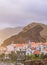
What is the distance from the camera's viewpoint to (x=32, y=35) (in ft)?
263

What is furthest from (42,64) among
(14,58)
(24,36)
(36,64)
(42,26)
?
(42,26)

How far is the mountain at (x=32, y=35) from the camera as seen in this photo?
75850 mm

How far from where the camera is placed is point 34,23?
302 feet

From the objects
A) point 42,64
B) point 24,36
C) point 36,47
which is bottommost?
point 42,64

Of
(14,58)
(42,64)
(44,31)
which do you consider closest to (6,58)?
(14,58)

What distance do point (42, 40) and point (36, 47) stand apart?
18842 millimetres

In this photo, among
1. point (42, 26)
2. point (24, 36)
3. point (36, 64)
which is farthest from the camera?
point (42, 26)

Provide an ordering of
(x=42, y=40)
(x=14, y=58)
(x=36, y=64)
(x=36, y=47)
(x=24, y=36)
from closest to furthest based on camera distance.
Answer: (x=36, y=64) → (x=14, y=58) → (x=36, y=47) → (x=42, y=40) → (x=24, y=36)

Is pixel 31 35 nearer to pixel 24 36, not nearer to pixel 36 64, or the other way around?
pixel 24 36

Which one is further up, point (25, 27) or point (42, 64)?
point (25, 27)

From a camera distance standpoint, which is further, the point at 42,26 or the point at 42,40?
the point at 42,26

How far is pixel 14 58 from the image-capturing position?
1654 inches

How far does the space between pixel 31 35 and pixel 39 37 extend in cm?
350

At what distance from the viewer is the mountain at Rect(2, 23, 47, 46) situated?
7585cm
